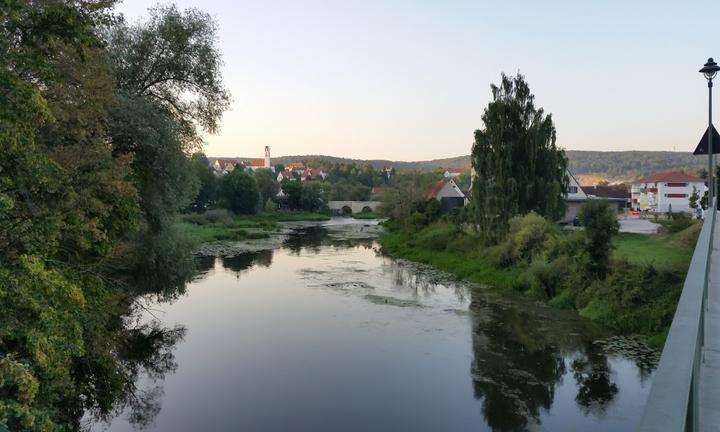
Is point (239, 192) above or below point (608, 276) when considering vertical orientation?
above

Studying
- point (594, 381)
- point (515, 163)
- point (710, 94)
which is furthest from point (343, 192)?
point (594, 381)

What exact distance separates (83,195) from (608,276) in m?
16.6

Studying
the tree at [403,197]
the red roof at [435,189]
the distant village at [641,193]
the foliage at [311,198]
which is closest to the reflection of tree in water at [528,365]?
the distant village at [641,193]

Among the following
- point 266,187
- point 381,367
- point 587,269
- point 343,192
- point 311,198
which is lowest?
point 381,367

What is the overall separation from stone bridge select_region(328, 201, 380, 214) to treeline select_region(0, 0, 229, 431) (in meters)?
79.6

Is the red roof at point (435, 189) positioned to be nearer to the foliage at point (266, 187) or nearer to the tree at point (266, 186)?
the foliage at point (266, 187)

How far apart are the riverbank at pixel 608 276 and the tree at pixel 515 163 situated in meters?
2.54

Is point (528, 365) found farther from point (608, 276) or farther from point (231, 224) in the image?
point (231, 224)

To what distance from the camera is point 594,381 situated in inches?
494

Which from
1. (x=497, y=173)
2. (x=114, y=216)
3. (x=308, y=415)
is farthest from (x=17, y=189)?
(x=497, y=173)

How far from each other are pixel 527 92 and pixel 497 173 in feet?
15.7

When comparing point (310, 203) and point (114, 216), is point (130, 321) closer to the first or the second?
point (114, 216)

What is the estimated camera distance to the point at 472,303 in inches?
819

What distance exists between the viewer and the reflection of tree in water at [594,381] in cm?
1144
